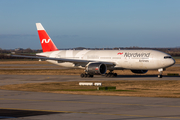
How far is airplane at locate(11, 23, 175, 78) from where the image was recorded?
46031mm

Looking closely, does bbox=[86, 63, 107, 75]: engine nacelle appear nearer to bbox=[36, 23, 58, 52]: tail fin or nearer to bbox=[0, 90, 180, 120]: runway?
bbox=[36, 23, 58, 52]: tail fin

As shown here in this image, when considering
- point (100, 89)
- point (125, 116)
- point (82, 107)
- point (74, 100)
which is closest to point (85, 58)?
point (100, 89)

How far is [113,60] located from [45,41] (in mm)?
16714

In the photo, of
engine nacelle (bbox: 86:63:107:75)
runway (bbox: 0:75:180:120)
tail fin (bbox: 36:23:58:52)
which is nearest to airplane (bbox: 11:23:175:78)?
engine nacelle (bbox: 86:63:107:75)

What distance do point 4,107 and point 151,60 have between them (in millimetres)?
30694

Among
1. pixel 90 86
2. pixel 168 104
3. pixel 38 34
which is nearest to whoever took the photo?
pixel 168 104

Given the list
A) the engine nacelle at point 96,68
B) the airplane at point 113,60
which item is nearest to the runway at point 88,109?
the engine nacelle at point 96,68

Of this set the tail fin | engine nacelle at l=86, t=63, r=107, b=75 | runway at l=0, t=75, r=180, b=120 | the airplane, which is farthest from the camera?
the tail fin

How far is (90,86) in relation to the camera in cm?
3406

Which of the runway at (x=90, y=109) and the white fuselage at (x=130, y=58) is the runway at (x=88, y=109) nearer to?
the runway at (x=90, y=109)

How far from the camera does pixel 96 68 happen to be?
47031 millimetres

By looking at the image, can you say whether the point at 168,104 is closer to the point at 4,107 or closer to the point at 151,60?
the point at 4,107

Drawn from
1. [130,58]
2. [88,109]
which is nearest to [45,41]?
[130,58]

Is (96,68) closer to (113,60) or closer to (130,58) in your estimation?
(113,60)
